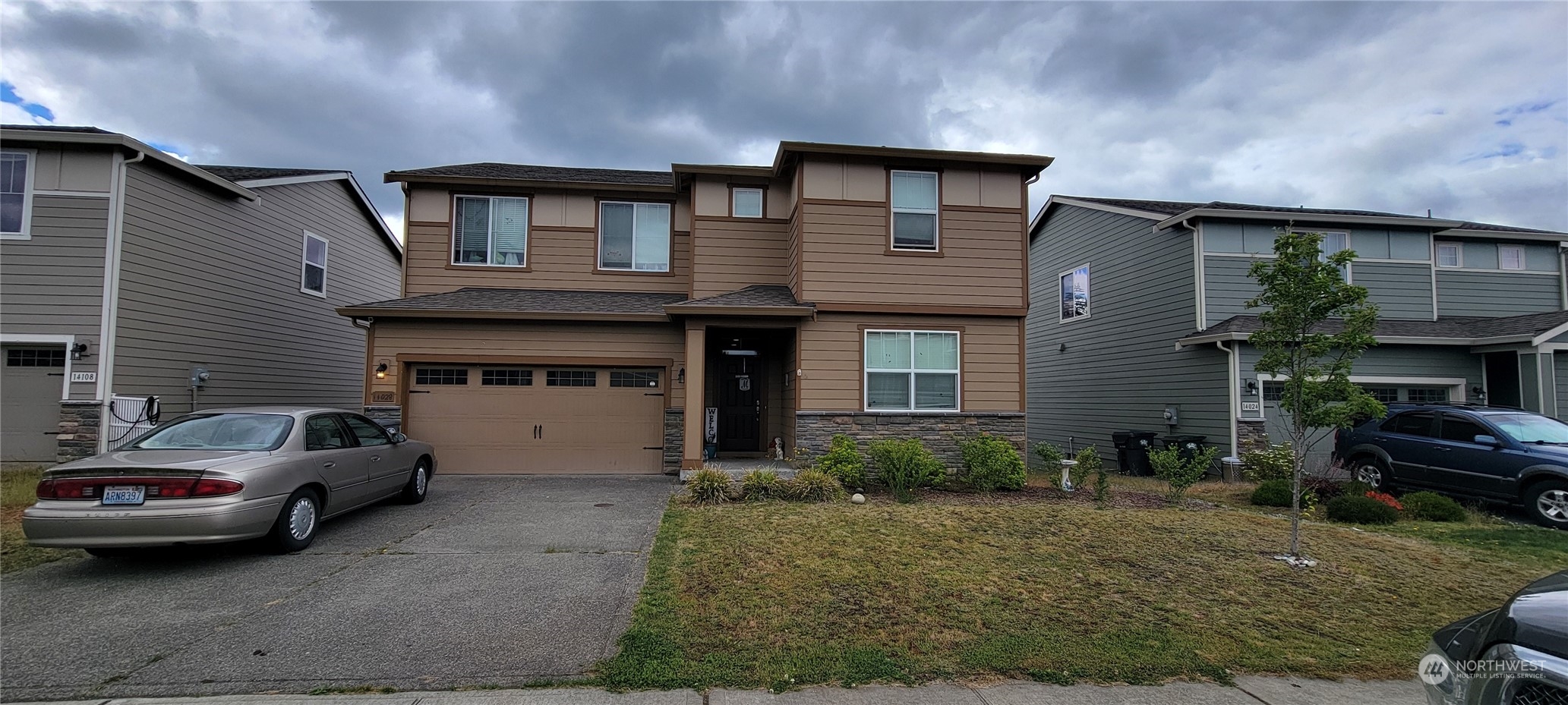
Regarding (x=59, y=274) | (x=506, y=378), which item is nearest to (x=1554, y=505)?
(x=506, y=378)

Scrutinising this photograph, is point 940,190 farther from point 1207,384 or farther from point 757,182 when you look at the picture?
point 1207,384

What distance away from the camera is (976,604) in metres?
4.85

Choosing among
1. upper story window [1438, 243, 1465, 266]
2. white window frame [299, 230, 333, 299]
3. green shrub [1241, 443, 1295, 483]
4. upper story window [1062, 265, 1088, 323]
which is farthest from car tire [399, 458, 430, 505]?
upper story window [1438, 243, 1465, 266]

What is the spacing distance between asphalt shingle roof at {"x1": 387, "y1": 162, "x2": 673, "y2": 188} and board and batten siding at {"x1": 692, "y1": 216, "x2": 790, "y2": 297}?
156 cm

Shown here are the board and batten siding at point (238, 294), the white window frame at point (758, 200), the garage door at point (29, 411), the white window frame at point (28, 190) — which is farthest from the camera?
the white window frame at point (758, 200)

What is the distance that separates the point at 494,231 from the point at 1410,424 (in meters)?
15.6

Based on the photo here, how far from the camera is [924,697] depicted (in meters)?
3.53

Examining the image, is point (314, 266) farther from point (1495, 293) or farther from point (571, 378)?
point (1495, 293)

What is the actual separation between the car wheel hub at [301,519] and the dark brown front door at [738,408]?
7.21 m

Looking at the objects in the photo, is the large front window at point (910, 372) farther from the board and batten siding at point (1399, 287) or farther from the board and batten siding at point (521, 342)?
the board and batten siding at point (1399, 287)

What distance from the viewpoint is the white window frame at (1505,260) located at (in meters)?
15.1

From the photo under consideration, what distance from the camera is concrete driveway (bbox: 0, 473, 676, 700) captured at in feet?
12.2

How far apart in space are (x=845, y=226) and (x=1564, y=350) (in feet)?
44.1

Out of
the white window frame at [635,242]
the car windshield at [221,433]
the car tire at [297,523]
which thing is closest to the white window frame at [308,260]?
the white window frame at [635,242]
